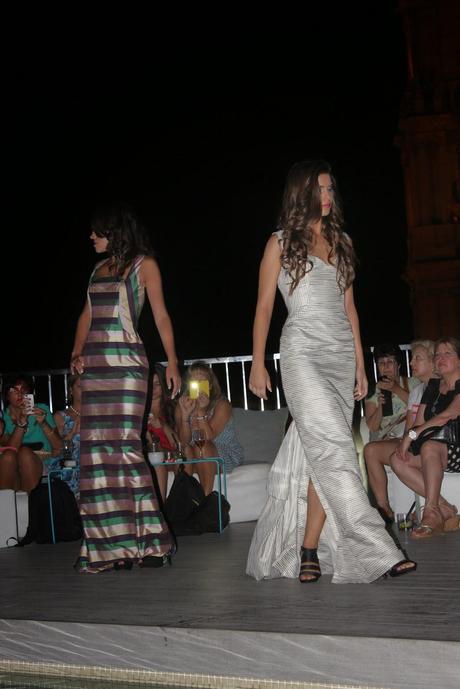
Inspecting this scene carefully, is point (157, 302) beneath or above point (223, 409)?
above

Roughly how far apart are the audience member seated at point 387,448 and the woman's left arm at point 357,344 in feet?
6.18

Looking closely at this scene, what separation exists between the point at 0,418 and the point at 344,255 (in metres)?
3.77

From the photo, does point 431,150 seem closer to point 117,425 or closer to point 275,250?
point 117,425

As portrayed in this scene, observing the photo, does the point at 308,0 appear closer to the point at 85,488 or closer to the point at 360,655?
the point at 85,488

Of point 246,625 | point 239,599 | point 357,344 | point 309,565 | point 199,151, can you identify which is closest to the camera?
point 246,625

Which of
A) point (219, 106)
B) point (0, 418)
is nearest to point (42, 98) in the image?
point (219, 106)

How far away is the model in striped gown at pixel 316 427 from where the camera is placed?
11.7ft

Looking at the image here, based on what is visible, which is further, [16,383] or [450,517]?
[16,383]

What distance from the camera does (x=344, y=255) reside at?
12.3 feet

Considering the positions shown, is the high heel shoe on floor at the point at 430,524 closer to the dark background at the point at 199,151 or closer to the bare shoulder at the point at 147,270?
the bare shoulder at the point at 147,270

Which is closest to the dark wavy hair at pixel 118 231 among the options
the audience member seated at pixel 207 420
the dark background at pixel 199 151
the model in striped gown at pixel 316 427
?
the model in striped gown at pixel 316 427

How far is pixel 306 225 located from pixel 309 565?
129 centimetres

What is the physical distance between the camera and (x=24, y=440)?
22.1 feet

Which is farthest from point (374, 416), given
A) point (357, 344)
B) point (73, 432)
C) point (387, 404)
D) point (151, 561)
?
point (357, 344)
